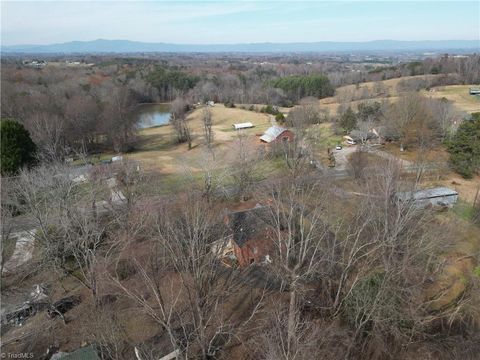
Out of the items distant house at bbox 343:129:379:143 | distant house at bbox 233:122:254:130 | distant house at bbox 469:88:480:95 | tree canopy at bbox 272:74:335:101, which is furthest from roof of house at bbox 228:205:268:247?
distant house at bbox 469:88:480:95

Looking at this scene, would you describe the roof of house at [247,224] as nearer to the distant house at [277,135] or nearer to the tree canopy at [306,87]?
the distant house at [277,135]

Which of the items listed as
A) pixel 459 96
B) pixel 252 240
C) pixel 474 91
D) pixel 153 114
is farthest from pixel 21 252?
pixel 474 91

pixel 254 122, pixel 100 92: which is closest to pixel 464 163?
pixel 254 122

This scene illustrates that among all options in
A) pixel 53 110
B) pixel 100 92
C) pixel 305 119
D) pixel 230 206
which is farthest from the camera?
pixel 100 92

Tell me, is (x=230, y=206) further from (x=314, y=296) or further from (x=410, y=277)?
(x=410, y=277)

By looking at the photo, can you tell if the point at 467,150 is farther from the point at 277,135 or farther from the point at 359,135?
the point at 277,135

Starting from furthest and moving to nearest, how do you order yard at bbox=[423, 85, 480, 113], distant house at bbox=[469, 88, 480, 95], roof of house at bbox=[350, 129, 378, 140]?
distant house at bbox=[469, 88, 480, 95], yard at bbox=[423, 85, 480, 113], roof of house at bbox=[350, 129, 378, 140]

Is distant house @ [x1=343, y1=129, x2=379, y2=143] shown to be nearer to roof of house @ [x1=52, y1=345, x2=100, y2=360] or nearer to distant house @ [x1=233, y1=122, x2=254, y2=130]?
distant house @ [x1=233, y1=122, x2=254, y2=130]
